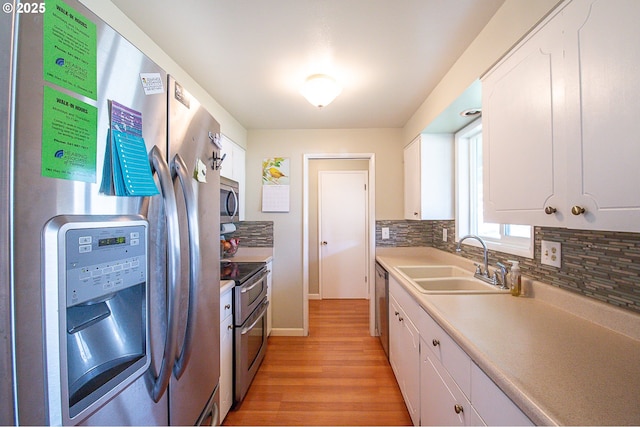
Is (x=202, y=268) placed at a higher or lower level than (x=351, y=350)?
higher

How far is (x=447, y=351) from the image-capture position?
1.07m

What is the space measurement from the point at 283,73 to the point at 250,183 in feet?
4.62

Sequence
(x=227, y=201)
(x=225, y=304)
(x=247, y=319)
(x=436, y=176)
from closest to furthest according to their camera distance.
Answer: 1. (x=225, y=304)
2. (x=247, y=319)
3. (x=227, y=201)
4. (x=436, y=176)

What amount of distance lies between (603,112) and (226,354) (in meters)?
2.10

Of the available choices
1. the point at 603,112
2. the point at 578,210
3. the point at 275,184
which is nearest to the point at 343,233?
the point at 275,184

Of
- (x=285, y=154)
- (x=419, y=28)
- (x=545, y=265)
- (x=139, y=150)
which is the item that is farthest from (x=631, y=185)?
(x=285, y=154)

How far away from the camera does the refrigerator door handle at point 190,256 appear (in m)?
0.75

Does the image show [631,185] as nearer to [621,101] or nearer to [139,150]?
[621,101]

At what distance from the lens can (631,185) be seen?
26.1 inches

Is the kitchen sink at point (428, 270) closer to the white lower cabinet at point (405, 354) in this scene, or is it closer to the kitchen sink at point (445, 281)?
the kitchen sink at point (445, 281)

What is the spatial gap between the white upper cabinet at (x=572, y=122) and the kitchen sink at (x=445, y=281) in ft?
1.83

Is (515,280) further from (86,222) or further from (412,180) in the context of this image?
(86,222)

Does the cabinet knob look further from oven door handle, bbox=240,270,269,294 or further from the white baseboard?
the white baseboard

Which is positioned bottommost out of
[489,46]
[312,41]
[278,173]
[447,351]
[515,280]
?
[447,351]
